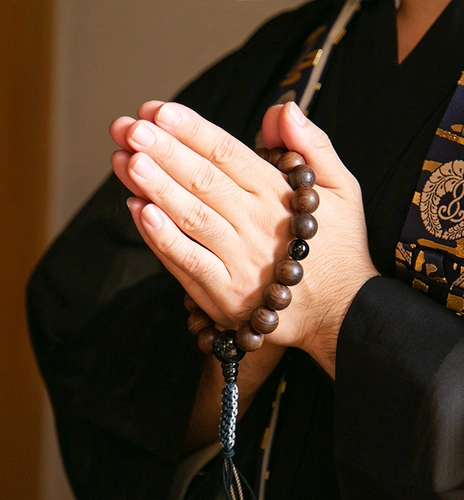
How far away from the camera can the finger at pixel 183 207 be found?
0.54 metres

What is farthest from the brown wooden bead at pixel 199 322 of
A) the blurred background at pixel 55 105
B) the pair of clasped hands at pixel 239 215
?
the blurred background at pixel 55 105

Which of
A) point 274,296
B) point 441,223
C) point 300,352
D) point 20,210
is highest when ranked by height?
point 441,223

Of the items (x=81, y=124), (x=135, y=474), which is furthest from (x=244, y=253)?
(x=81, y=124)

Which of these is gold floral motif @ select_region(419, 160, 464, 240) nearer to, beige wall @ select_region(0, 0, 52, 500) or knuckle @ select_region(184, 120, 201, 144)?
knuckle @ select_region(184, 120, 201, 144)

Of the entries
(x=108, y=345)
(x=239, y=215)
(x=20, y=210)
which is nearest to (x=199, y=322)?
(x=239, y=215)

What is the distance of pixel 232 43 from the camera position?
4.60ft

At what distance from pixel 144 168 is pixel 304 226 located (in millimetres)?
150

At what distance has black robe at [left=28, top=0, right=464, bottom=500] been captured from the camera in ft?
1.88

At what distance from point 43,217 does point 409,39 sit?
45.0 inches

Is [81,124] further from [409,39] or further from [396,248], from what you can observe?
[396,248]

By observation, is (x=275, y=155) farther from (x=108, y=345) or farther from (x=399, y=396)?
(x=108, y=345)

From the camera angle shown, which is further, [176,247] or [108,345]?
[108,345]

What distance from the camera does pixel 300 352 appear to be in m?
0.77

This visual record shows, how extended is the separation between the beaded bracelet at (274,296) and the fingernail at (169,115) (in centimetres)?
11
